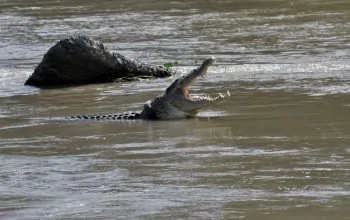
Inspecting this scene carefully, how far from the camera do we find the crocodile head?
392 inches

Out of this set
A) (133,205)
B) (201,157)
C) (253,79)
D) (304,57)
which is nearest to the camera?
(133,205)

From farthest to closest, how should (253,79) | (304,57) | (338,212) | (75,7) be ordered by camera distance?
(75,7) → (304,57) → (253,79) → (338,212)

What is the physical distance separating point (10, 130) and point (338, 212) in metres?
4.54

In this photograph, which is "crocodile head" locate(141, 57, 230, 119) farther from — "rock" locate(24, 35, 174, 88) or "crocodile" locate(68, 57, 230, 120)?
"rock" locate(24, 35, 174, 88)

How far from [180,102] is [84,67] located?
10.9 feet

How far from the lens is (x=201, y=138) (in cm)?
833

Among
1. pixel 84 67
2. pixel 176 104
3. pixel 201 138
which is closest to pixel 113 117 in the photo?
pixel 176 104

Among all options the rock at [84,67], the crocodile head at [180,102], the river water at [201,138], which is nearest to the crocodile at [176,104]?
the crocodile head at [180,102]

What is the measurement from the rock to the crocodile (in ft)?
8.79

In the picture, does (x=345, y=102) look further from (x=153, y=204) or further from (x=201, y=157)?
(x=153, y=204)

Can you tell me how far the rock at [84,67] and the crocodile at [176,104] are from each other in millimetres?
2680

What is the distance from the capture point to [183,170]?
22.7 ft

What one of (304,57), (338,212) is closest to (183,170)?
(338,212)

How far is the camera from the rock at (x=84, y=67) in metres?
13.1
